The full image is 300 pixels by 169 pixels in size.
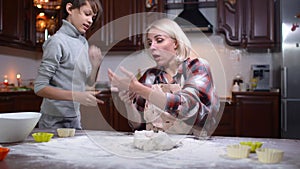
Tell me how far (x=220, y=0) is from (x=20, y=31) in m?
1.89

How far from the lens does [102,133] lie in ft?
3.98

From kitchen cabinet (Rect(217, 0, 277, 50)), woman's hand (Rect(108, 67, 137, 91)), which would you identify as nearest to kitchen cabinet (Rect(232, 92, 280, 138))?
kitchen cabinet (Rect(217, 0, 277, 50))

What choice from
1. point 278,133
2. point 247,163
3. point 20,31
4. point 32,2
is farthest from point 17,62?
point 247,163

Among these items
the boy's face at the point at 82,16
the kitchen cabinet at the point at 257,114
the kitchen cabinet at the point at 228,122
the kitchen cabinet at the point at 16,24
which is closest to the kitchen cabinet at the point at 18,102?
the kitchen cabinet at the point at 16,24

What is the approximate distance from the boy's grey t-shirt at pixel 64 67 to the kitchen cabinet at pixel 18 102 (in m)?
1.16

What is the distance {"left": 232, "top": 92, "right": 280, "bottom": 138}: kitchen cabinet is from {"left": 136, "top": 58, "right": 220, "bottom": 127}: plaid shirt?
4.97ft

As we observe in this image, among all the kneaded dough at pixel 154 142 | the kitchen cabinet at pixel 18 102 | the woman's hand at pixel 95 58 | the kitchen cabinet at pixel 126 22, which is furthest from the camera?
the kitchen cabinet at pixel 126 22

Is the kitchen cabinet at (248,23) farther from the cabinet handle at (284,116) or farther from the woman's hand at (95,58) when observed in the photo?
the woman's hand at (95,58)

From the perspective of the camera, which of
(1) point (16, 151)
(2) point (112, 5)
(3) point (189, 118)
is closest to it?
(1) point (16, 151)

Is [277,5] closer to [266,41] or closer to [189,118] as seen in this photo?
[266,41]

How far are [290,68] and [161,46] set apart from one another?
69.7 inches

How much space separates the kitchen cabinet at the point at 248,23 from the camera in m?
2.87

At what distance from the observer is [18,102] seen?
8.88ft

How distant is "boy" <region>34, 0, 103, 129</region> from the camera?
141 cm
